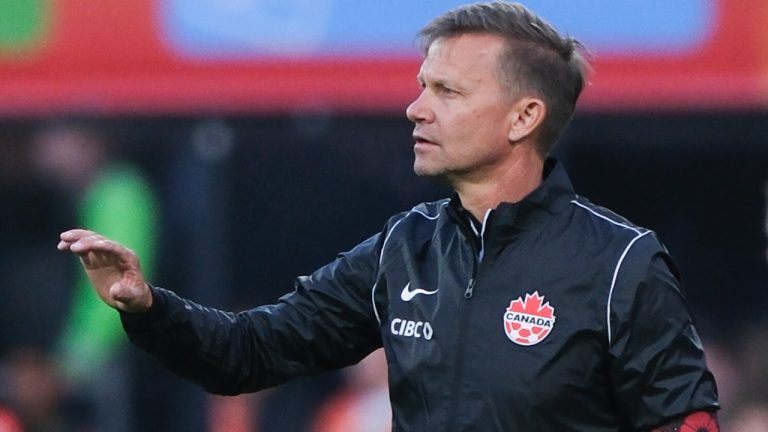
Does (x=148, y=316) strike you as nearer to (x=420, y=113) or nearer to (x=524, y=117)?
(x=420, y=113)

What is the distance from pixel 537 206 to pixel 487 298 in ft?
0.67

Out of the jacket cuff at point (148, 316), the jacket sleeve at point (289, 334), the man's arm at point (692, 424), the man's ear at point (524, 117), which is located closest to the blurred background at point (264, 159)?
the jacket sleeve at point (289, 334)

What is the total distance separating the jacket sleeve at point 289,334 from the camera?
300 centimetres

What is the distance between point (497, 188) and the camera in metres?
2.98

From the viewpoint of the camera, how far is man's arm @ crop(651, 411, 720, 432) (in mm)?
2676

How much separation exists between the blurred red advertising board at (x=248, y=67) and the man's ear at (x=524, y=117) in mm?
2584

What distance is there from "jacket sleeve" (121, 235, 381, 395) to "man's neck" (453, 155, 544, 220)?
23 cm

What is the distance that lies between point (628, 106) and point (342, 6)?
109 centimetres

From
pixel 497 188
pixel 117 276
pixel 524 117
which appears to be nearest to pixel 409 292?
pixel 497 188

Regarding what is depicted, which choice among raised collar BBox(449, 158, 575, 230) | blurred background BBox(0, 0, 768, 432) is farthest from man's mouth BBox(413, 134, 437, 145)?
blurred background BBox(0, 0, 768, 432)

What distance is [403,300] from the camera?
9.66 ft

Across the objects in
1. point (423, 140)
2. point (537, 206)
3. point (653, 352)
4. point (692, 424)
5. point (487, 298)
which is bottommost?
point (692, 424)

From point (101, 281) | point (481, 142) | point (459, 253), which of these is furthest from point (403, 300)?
point (101, 281)

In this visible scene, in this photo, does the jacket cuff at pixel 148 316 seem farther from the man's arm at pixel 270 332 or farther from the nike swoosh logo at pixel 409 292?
the nike swoosh logo at pixel 409 292
